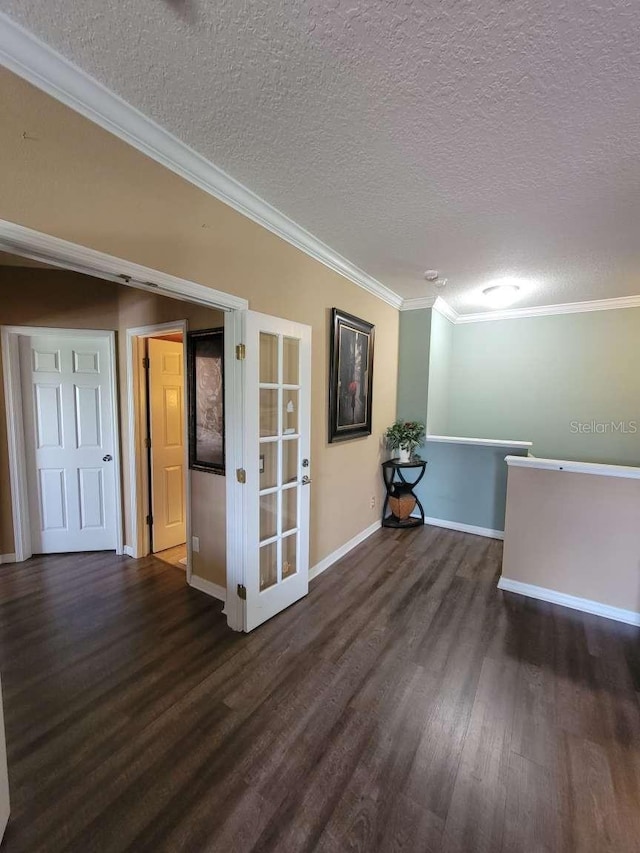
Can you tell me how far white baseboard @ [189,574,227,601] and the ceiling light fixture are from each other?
12.1 ft

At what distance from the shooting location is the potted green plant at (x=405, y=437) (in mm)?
3961

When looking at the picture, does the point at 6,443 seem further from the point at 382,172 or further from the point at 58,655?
the point at 382,172

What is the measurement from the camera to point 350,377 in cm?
327

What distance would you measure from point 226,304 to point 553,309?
163 inches

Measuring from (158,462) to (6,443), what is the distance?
1239 millimetres

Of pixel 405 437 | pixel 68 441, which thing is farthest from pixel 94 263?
pixel 405 437

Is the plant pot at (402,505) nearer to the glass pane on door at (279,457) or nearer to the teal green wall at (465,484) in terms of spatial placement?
the teal green wall at (465,484)

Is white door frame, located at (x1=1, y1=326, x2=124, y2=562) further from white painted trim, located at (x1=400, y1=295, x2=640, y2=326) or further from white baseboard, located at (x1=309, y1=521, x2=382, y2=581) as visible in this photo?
white painted trim, located at (x1=400, y1=295, x2=640, y2=326)

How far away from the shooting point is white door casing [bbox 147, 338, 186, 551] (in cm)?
316

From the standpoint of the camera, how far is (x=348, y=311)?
320 centimetres

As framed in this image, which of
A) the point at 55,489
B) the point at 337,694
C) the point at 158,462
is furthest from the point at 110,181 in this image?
the point at 55,489

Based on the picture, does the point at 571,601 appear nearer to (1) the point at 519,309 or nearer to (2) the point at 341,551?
(2) the point at 341,551

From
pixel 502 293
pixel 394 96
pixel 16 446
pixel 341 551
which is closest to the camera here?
pixel 394 96

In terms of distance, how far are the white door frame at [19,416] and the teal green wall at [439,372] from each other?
3311 millimetres
